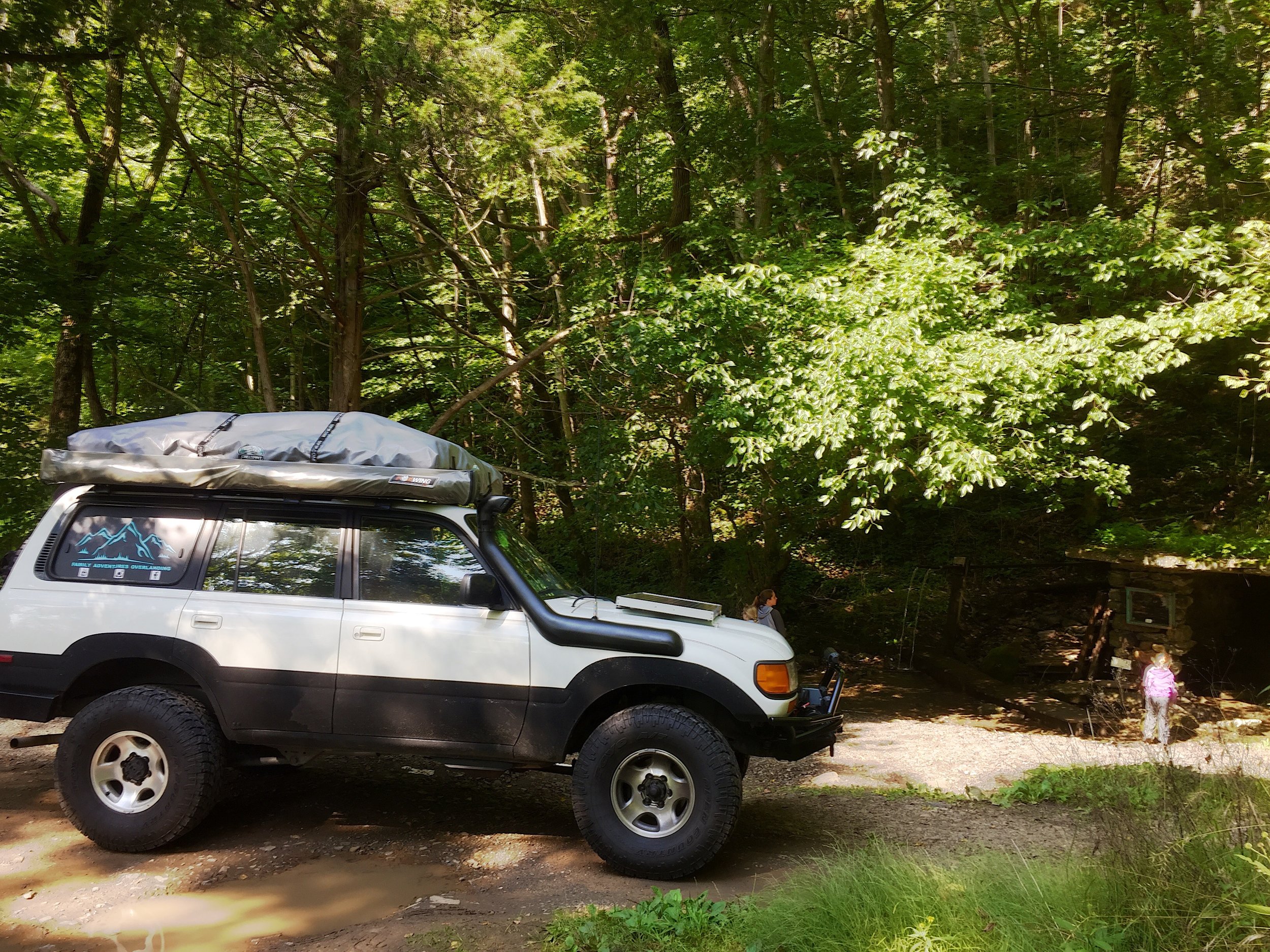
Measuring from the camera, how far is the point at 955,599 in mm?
16438

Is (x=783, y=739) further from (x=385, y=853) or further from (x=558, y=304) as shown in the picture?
(x=558, y=304)

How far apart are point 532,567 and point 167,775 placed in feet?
7.83

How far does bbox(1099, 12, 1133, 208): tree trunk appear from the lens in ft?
44.5

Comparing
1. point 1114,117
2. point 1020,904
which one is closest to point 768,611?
point 1020,904

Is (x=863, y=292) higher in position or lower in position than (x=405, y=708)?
higher

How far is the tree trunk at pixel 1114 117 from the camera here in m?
13.6

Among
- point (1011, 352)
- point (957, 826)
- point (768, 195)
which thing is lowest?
point (957, 826)

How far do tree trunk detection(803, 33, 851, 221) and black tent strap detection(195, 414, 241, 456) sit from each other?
10102mm

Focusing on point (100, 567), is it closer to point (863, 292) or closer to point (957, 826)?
point (957, 826)

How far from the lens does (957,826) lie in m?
6.20

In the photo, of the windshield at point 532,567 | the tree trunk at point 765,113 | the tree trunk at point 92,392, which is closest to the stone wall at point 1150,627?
the tree trunk at point 765,113

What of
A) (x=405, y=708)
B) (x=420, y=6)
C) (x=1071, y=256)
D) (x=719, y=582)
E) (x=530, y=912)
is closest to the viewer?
(x=530, y=912)

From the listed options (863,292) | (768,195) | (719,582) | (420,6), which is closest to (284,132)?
(420,6)

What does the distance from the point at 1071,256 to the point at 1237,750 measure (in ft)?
18.5
